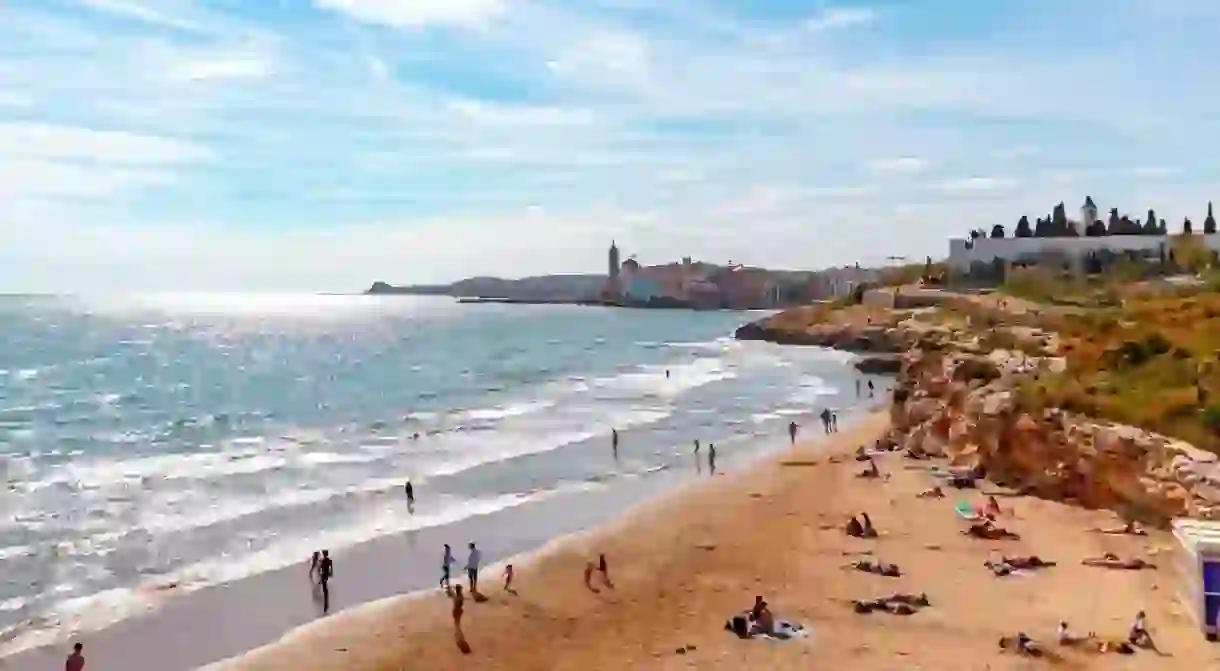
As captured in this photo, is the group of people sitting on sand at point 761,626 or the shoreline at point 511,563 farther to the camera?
the shoreline at point 511,563

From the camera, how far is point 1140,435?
2111cm

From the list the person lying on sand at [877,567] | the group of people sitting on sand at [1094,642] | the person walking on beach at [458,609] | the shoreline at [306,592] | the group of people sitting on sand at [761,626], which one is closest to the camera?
the group of people sitting on sand at [1094,642]

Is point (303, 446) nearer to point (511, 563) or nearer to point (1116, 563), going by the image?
point (511, 563)

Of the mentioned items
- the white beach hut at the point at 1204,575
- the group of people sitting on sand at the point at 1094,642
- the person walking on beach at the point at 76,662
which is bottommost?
the group of people sitting on sand at the point at 1094,642

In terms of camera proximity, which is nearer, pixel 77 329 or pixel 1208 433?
pixel 1208 433

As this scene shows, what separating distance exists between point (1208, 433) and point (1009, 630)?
773 cm

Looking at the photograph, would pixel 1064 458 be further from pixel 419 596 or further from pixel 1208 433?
pixel 419 596

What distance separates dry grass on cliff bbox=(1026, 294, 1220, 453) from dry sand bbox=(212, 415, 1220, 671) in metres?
2.40

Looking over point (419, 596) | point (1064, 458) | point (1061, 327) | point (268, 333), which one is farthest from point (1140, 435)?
point (268, 333)

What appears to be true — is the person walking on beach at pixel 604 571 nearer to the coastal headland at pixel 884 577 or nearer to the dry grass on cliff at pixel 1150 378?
the coastal headland at pixel 884 577

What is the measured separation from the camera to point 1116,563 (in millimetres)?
18625

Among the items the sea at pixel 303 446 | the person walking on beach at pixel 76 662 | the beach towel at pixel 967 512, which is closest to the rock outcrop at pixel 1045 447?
the beach towel at pixel 967 512

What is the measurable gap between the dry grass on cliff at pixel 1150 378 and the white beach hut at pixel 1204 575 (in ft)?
17.1

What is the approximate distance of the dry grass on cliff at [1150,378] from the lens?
70.7ft
